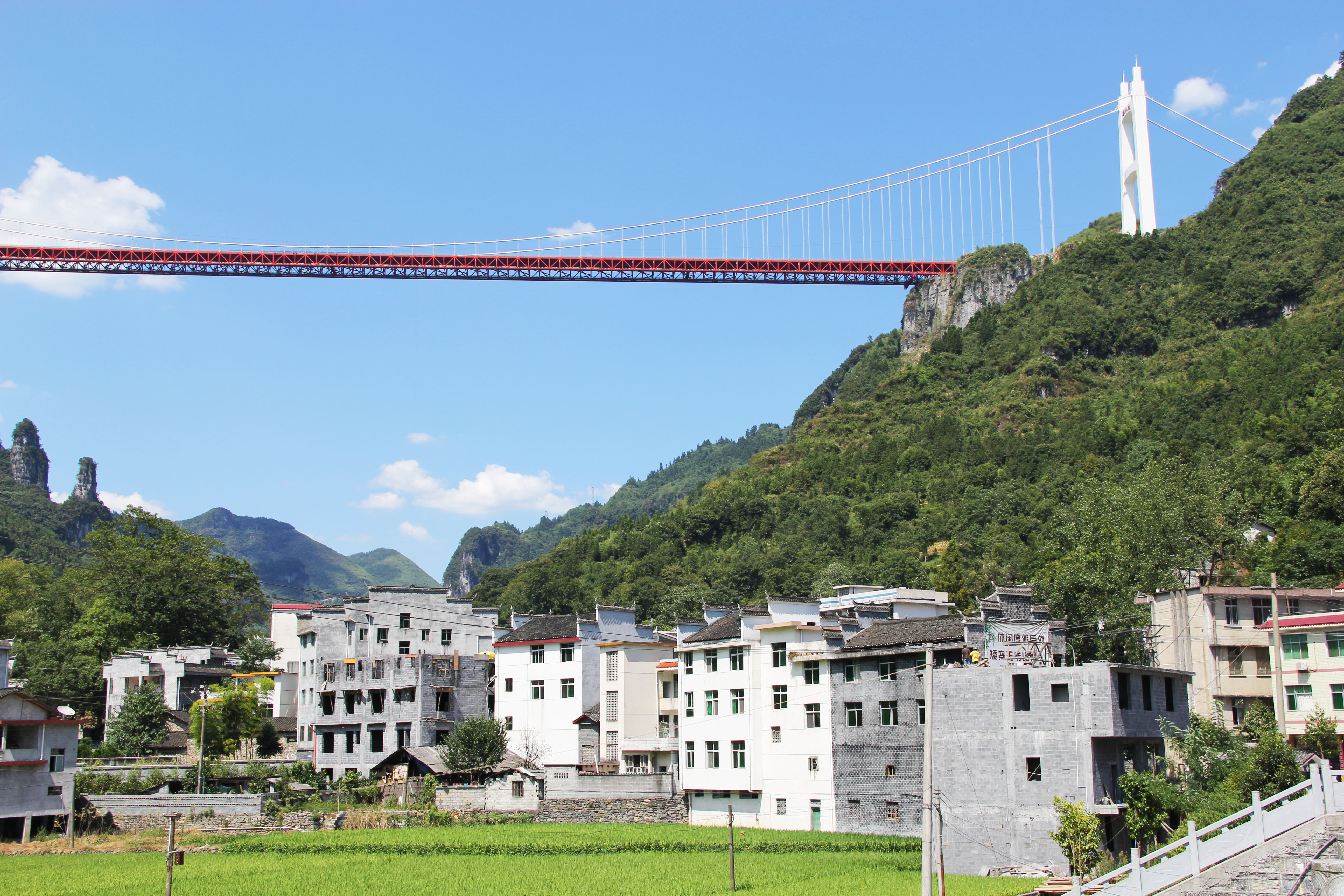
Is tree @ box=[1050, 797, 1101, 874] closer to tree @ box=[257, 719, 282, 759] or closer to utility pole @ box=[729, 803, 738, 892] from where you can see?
utility pole @ box=[729, 803, 738, 892]

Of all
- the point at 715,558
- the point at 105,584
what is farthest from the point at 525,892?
the point at 715,558

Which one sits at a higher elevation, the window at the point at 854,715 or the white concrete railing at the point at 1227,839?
the window at the point at 854,715

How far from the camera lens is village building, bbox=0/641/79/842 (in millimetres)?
44000

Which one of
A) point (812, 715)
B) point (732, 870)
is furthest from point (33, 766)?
point (812, 715)

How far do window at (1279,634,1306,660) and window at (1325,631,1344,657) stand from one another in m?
0.83

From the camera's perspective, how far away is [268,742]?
63719 millimetres

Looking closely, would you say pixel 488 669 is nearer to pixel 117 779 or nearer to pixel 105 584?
pixel 117 779

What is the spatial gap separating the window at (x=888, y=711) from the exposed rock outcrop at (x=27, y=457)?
177 metres

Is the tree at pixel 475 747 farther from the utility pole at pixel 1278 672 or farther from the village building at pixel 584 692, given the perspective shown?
the utility pole at pixel 1278 672

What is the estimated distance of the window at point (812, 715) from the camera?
151 ft

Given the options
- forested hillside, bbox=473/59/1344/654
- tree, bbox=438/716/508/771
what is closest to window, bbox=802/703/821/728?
tree, bbox=438/716/508/771

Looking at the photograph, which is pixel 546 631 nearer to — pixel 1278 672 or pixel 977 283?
pixel 1278 672

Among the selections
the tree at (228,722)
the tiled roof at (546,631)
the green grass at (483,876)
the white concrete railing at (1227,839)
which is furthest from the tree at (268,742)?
the white concrete railing at (1227,839)

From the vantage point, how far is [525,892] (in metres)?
32.2
